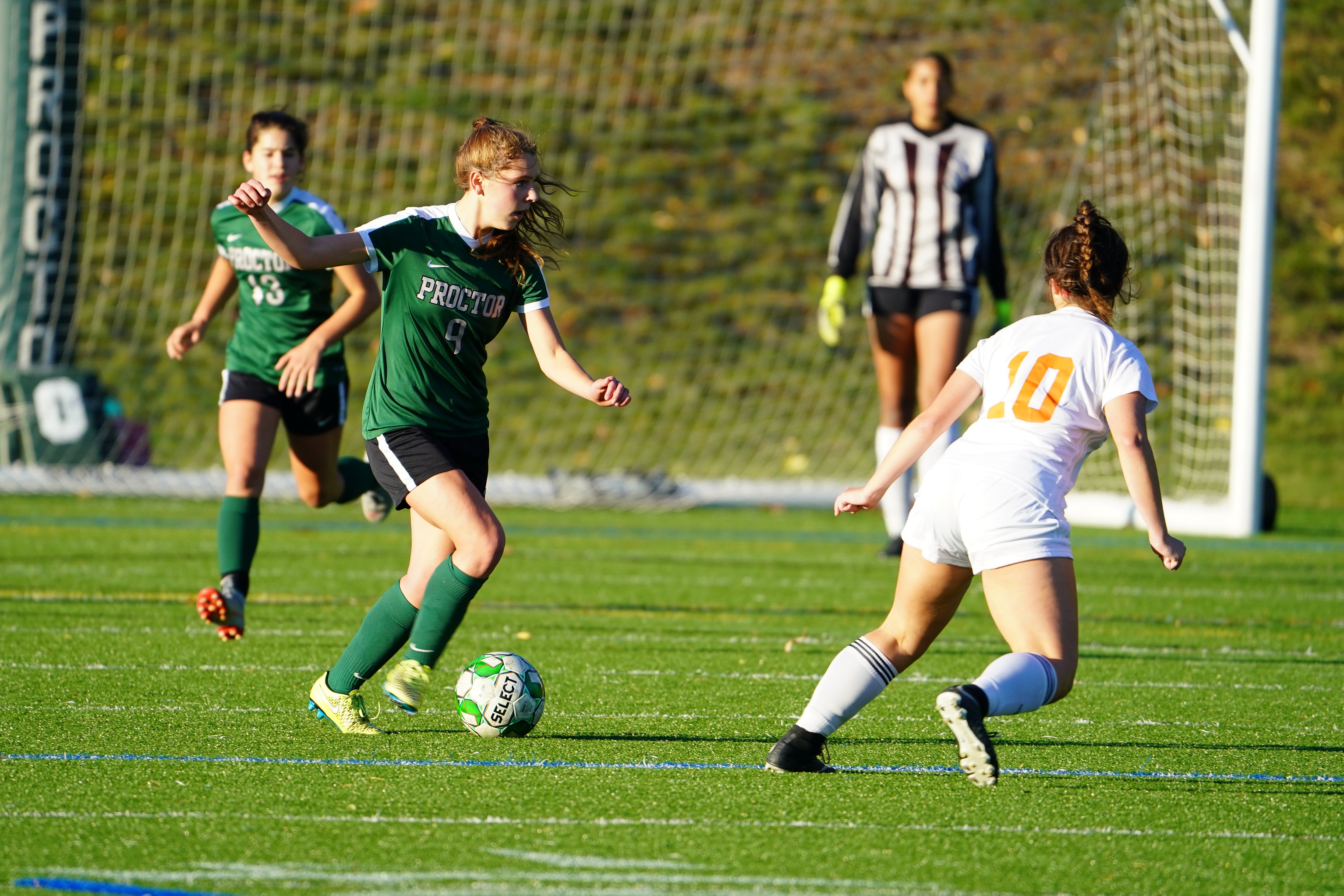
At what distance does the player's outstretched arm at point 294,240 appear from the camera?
3885 millimetres

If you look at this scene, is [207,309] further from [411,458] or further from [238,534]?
[411,458]

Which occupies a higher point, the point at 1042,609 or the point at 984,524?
the point at 984,524

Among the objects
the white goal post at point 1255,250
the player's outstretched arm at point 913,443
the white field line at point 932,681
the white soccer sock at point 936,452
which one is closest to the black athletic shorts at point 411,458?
the player's outstretched arm at point 913,443

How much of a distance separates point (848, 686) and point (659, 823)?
633mm

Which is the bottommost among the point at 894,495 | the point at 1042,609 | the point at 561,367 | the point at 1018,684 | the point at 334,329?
the point at 894,495

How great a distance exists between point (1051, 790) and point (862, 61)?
12.3m

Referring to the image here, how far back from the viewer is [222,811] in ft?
10.8

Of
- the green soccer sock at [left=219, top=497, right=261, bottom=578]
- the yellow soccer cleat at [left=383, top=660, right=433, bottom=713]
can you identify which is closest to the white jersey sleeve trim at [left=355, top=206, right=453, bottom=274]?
the yellow soccer cleat at [left=383, top=660, right=433, bottom=713]

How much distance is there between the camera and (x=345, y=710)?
4.18 metres

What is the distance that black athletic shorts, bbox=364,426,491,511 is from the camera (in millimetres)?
4223

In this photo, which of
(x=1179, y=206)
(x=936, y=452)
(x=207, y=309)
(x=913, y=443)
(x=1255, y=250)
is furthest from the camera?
(x=1179, y=206)

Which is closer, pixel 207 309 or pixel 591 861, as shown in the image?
pixel 591 861

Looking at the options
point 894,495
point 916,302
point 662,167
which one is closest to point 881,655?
point 894,495

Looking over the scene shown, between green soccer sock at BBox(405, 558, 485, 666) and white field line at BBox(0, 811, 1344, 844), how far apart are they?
37.1 inches
